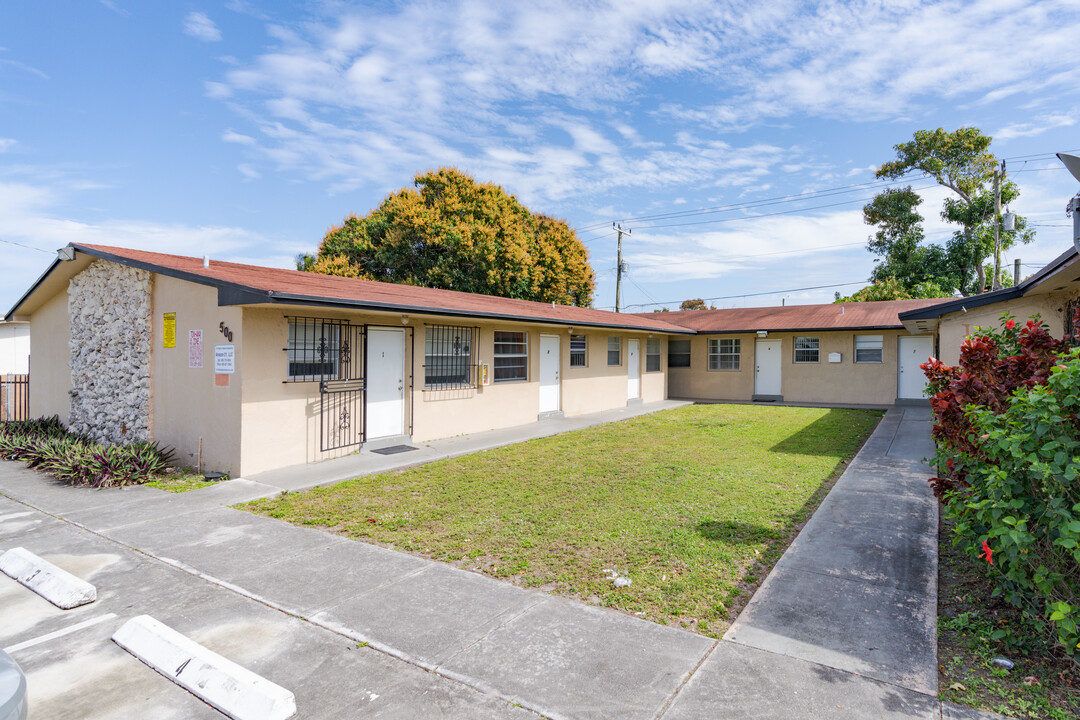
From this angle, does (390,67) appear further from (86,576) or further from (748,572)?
(748,572)

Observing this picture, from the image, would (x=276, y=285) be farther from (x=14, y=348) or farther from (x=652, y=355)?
(x=14, y=348)

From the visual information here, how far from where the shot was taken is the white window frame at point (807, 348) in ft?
58.1

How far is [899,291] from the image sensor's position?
25.4 metres

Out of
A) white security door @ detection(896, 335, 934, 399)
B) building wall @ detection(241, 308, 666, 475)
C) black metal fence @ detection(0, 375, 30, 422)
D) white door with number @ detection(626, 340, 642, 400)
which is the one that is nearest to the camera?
building wall @ detection(241, 308, 666, 475)

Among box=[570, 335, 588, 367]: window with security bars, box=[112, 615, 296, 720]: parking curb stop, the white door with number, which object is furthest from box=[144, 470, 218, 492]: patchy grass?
the white door with number

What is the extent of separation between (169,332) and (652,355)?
14.5 meters

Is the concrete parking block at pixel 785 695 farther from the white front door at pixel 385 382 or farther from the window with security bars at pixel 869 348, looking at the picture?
the window with security bars at pixel 869 348

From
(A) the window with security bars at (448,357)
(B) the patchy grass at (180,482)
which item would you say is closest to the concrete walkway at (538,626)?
(B) the patchy grass at (180,482)

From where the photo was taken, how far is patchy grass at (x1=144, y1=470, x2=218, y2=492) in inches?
277

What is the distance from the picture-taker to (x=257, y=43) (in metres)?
9.95

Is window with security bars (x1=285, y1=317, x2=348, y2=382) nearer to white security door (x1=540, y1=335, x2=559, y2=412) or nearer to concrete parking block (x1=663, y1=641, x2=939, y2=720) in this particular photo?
white security door (x1=540, y1=335, x2=559, y2=412)

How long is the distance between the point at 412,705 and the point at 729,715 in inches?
60.5

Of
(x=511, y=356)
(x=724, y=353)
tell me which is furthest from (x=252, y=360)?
(x=724, y=353)

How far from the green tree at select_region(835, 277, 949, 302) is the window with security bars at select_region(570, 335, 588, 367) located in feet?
58.1
